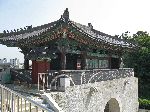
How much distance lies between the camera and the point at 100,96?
62.7 feet

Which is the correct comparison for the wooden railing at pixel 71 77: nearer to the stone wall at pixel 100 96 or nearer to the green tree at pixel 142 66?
the stone wall at pixel 100 96

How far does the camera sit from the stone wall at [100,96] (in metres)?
14.4

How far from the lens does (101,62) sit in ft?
85.9

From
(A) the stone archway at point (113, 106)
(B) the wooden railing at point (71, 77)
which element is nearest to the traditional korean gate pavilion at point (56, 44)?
(B) the wooden railing at point (71, 77)

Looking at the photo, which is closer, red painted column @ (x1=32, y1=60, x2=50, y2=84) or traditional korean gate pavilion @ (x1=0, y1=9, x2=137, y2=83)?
traditional korean gate pavilion @ (x1=0, y1=9, x2=137, y2=83)

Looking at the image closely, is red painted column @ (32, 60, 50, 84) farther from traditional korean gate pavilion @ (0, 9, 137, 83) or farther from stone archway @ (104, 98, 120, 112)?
stone archway @ (104, 98, 120, 112)

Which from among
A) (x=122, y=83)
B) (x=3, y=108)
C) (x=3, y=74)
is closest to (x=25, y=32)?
(x=3, y=74)

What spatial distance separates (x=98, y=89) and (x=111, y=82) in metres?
2.85

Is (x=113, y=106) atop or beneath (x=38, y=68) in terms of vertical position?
beneath

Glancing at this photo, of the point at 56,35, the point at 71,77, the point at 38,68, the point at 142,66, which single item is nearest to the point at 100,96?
the point at 71,77

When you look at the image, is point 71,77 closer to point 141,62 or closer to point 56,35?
point 56,35

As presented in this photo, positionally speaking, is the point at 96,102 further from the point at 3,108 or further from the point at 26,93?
the point at 3,108

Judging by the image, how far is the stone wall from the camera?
47.4ft

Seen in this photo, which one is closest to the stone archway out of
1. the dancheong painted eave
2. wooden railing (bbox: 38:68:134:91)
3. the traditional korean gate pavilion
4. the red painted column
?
the traditional korean gate pavilion
